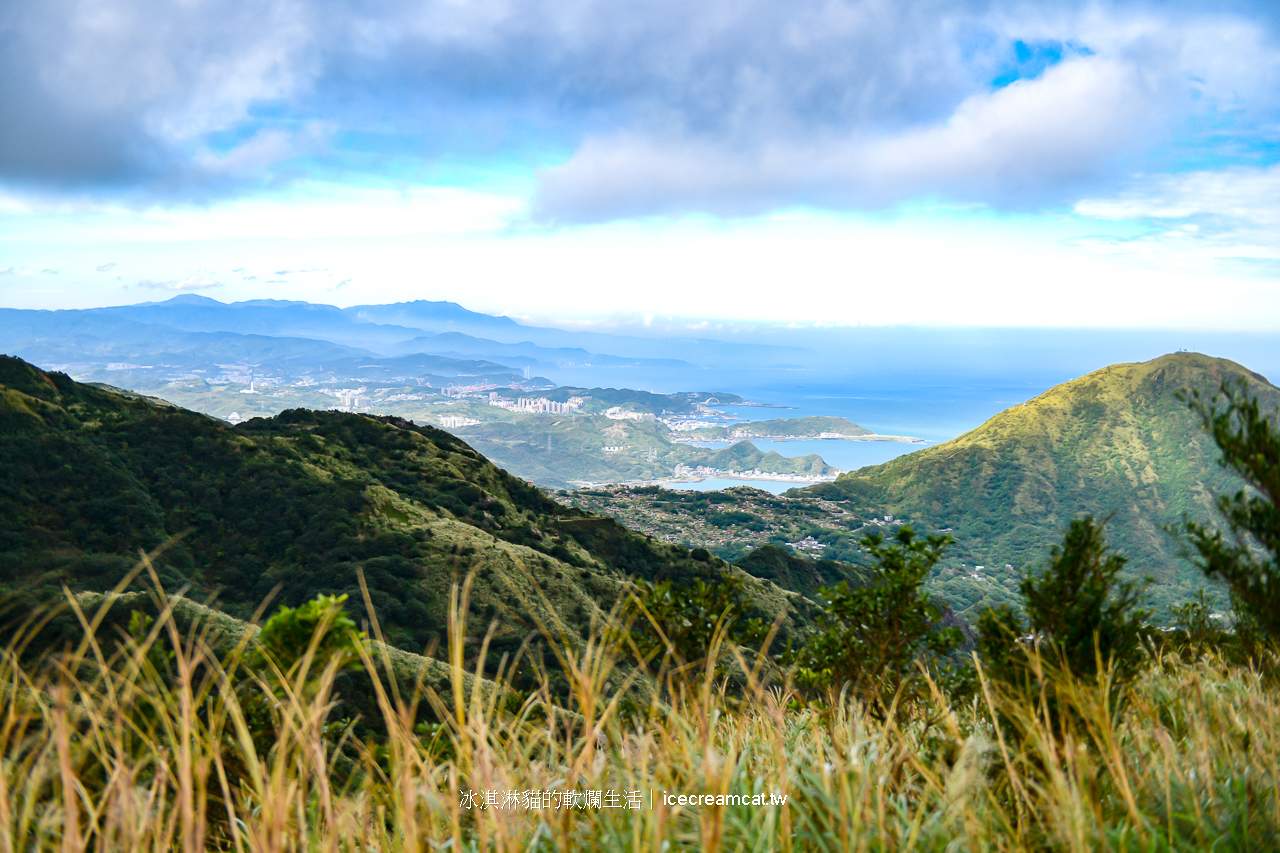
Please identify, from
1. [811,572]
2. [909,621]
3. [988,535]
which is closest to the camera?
[909,621]

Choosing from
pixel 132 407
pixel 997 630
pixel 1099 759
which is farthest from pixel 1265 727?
pixel 132 407

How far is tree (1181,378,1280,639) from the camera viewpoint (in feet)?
14.0

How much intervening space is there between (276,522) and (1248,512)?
92.5 ft

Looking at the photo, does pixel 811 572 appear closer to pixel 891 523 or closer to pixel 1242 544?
pixel 1242 544

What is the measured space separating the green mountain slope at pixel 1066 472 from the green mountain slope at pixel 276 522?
76.2 meters

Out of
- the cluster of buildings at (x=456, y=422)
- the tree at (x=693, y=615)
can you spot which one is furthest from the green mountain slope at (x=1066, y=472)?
the cluster of buildings at (x=456, y=422)

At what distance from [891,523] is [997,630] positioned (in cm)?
10019

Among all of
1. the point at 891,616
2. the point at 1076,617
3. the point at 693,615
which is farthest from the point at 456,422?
the point at 1076,617

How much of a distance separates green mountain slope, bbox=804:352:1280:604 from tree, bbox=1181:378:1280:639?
9340 cm

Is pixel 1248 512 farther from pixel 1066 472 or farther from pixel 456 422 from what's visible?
pixel 456 422

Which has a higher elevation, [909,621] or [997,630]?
[997,630]

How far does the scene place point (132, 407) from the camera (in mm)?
31516

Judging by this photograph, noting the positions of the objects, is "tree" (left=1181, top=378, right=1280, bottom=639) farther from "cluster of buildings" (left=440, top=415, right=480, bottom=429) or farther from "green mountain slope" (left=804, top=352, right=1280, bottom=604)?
"cluster of buildings" (left=440, top=415, right=480, bottom=429)

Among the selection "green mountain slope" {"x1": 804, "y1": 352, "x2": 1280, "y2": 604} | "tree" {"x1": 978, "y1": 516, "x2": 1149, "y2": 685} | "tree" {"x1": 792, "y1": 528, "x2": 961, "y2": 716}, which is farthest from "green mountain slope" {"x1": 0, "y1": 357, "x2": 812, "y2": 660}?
"green mountain slope" {"x1": 804, "y1": 352, "x2": 1280, "y2": 604}
